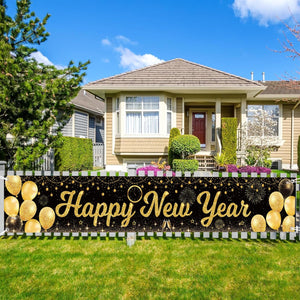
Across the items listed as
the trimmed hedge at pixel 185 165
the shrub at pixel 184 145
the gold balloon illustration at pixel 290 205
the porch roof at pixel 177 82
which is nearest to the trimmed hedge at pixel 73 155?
the porch roof at pixel 177 82

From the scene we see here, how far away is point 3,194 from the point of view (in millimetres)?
3916

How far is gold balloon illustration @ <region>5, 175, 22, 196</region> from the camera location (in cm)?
390

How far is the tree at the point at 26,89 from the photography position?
5.59 meters

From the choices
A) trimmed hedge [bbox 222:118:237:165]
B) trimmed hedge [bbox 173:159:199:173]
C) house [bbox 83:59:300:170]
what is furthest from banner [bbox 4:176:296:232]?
house [bbox 83:59:300:170]

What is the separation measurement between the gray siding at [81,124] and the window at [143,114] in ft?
24.9

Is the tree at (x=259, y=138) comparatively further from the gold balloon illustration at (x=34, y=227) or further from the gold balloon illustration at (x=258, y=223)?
the gold balloon illustration at (x=34, y=227)

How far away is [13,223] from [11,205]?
317 mm

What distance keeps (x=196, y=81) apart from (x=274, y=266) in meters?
9.67

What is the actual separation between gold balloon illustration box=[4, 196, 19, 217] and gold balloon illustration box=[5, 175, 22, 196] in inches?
5.3

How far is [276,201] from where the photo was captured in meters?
3.80

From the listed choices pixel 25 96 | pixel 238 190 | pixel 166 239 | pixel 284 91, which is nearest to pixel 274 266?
pixel 238 190

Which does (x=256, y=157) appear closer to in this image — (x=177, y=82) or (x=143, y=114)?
(x=177, y=82)

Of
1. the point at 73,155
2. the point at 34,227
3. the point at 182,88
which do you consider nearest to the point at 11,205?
the point at 34,227

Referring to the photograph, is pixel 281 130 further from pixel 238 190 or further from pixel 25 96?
pixel 25 96
